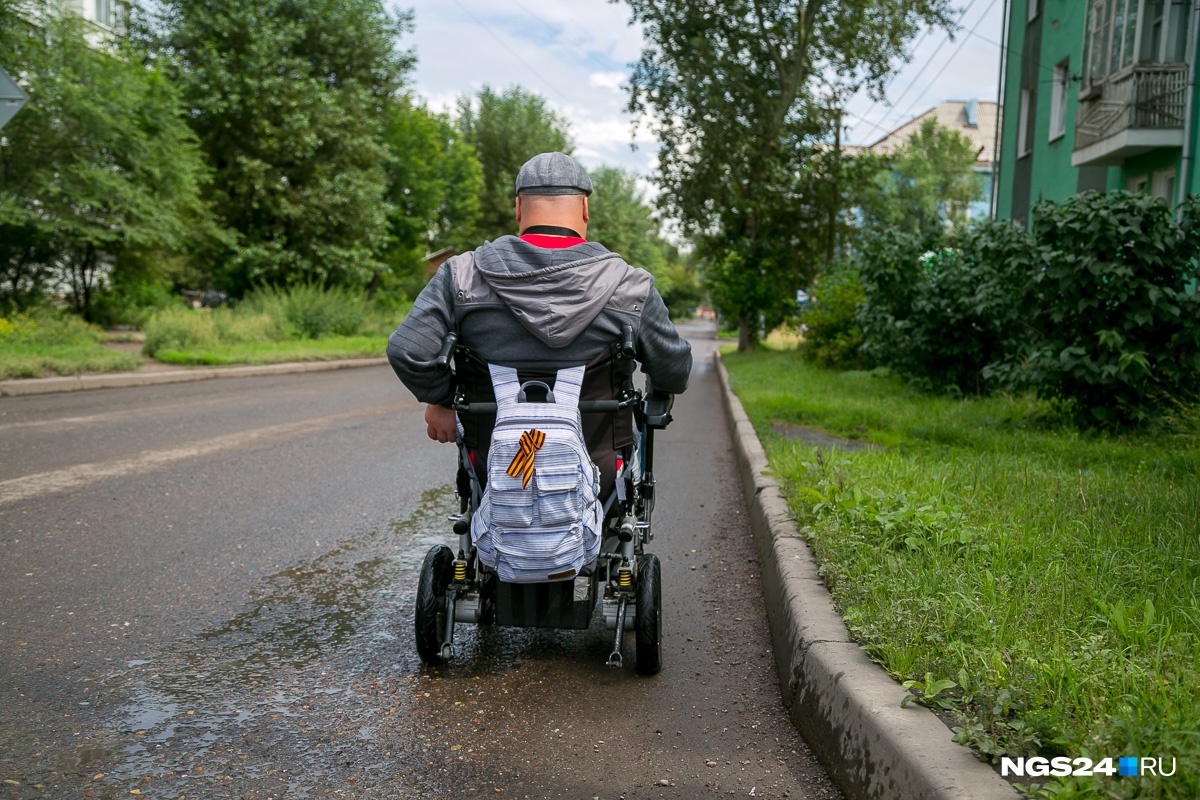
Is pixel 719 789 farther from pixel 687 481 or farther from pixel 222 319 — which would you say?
pixel 222 319

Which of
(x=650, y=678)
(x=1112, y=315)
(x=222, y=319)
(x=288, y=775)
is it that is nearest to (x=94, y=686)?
(x=288, y=775)

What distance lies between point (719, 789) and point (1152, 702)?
3.63ft

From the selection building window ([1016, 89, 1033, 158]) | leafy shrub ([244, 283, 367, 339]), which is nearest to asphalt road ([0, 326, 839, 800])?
leafy shrub ([244, 283, 367, 339])

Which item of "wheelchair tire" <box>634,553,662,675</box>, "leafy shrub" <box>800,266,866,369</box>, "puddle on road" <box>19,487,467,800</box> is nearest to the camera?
"puddle on road" <box>19,487,467,800</box>

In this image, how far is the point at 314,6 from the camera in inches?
1131

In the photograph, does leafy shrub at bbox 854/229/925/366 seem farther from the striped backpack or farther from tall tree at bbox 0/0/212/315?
tall tree at bbox 0/0/212/315

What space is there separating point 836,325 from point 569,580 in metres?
16.3

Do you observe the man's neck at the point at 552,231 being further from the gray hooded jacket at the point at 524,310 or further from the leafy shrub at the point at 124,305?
the leafy shrub at the point at 124,305

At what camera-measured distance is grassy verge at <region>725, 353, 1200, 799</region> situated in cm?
236

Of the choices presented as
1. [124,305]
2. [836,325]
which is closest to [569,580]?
[836,325]

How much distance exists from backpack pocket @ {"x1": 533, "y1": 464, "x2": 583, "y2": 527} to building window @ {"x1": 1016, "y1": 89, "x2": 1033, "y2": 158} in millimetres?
23486

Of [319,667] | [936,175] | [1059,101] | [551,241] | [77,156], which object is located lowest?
[319,667]

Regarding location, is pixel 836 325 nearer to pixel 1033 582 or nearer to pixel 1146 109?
pixel 1146 109

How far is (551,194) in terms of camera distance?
346 cm
